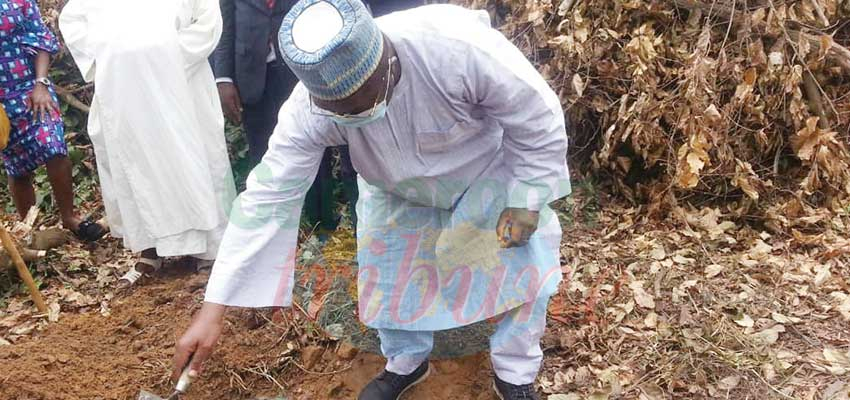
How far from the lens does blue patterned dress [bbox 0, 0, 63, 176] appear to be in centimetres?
317

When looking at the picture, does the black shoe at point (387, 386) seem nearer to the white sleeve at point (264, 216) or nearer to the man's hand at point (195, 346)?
the white sleeve at point (264, 216)

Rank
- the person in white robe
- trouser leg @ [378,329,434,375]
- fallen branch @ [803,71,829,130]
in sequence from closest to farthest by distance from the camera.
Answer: the person in white robe, trouser leg @ [378,329,434,375], fallen branch @ [803,71,829,130]

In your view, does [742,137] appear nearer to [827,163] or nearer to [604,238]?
[827,163]

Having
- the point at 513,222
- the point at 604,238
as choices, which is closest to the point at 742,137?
the point at 604,238

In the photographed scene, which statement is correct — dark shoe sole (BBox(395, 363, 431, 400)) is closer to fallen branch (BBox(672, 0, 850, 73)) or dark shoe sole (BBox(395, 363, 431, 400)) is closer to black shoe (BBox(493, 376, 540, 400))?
black shoe (BBox(493, 376, 540, 400))

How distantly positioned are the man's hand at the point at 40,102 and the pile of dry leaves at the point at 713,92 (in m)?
2.31

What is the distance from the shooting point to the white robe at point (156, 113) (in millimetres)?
2924

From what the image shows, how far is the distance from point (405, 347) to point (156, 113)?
1515 millimetres

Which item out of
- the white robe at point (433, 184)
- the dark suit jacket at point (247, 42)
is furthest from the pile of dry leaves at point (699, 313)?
the dark suit jacket at point (247, 42)

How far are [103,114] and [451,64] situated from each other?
191 centimetres

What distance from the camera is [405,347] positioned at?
2248 mm

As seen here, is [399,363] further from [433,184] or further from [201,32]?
[201,32]

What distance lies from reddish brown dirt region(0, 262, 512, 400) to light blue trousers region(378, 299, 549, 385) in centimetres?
20

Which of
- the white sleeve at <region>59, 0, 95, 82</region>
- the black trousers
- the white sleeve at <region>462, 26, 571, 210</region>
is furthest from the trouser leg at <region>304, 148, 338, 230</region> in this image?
the white sleeve at <region>462, 26, 571, 210</region>
